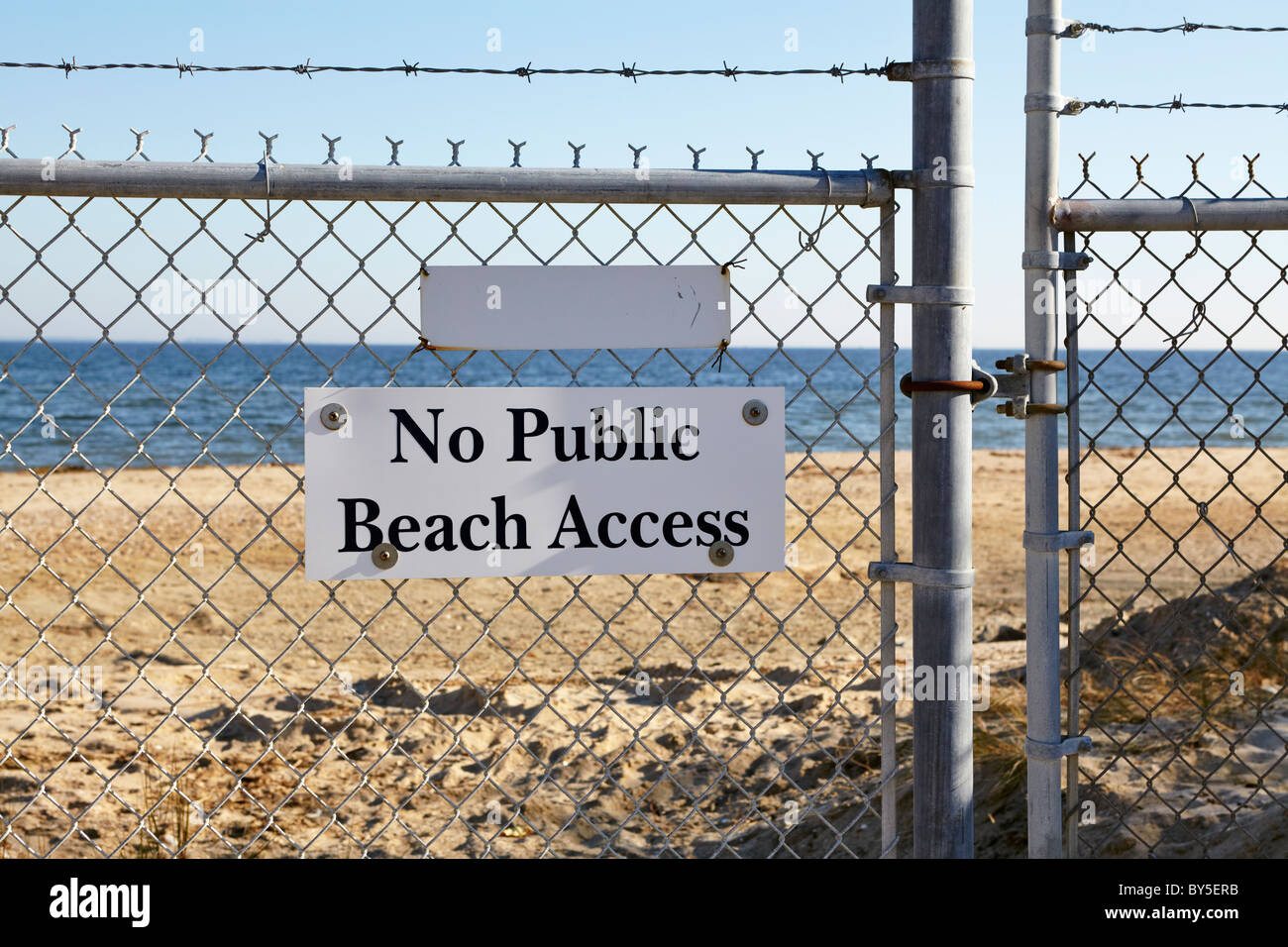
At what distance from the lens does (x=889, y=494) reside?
222 cm

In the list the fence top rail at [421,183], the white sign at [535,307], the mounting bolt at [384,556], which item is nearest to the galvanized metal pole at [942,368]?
the fence top rail at [421,183]

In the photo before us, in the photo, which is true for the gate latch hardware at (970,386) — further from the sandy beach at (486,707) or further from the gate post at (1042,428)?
A: the sandy beach at (486,707)

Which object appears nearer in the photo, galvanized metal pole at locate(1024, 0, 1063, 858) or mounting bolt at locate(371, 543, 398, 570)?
mounting bolt at locate(371, 543, 398, 570)

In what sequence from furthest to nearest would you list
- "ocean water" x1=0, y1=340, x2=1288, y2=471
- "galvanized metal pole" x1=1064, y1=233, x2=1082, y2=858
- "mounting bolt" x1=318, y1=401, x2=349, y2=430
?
"ocean water" x1=0, y1=340, x2=1288, y2=471 < "galvanized metal pole" x1=1064, y1=233, x2=1082, y2=858 < "mounting bolt" x1=318, y1=401, x2=349, y2=430

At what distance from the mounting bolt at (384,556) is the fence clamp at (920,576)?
89 centimetres

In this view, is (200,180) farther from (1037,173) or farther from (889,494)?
(1037,173)

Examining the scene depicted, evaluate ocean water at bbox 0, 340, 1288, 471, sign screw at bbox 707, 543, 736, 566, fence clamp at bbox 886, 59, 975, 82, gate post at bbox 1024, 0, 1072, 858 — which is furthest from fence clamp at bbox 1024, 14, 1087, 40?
sign screw at bbox 707, 543, 736, 566

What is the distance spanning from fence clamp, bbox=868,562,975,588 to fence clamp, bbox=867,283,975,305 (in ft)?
1.61

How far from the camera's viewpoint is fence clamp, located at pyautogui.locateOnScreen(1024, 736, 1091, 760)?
225cm

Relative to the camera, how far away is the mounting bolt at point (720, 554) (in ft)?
6.99

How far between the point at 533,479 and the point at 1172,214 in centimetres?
139

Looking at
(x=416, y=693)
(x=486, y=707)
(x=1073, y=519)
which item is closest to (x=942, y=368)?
(x=1073, y=519)

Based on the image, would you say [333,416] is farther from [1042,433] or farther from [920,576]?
[1042,433]

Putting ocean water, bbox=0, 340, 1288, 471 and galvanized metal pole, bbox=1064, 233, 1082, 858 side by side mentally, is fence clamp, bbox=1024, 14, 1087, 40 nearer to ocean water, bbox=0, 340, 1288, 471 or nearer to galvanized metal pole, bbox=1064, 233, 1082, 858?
galvanized metal pole, bbox=1064, 233, 1082, 858
